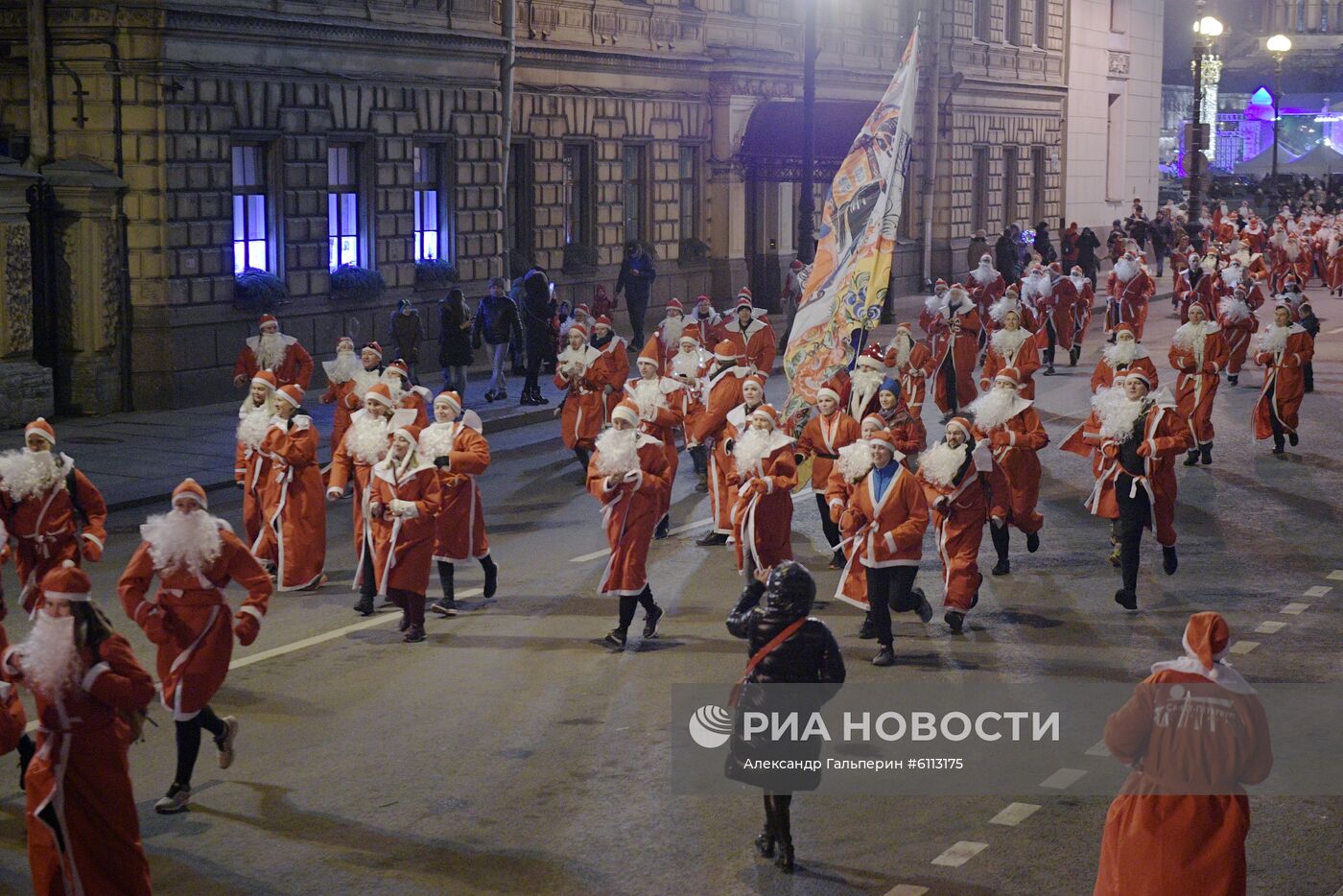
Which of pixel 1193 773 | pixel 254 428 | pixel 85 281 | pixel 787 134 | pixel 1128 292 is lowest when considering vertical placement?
pixel 1193 773

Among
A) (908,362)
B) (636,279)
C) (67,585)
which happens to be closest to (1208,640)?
(67,585)

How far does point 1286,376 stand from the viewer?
66.3 ft

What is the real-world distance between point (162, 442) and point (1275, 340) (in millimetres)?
11664

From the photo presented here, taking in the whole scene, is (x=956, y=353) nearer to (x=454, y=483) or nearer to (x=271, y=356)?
(x=271, y=356)

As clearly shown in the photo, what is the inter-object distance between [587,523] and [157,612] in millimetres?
7735

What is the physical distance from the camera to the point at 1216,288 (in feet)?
98.3

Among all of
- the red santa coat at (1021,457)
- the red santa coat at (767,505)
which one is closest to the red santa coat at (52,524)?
the red santa coat at (767,505)

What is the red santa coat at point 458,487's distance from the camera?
1289 cm

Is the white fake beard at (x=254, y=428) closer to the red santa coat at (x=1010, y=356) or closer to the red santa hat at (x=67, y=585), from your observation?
the red santa hat at (x=67, y=585)

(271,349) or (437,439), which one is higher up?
(271,349)

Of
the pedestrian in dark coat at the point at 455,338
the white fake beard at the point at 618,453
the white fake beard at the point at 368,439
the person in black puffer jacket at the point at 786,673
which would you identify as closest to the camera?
the person in black puffer jacket at the point at 786,673

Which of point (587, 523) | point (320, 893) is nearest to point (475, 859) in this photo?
point (320, 893)

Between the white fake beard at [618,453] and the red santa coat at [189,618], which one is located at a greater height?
the white fake beard at [618,453]

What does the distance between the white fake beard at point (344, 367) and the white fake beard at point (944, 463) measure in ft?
22.2
